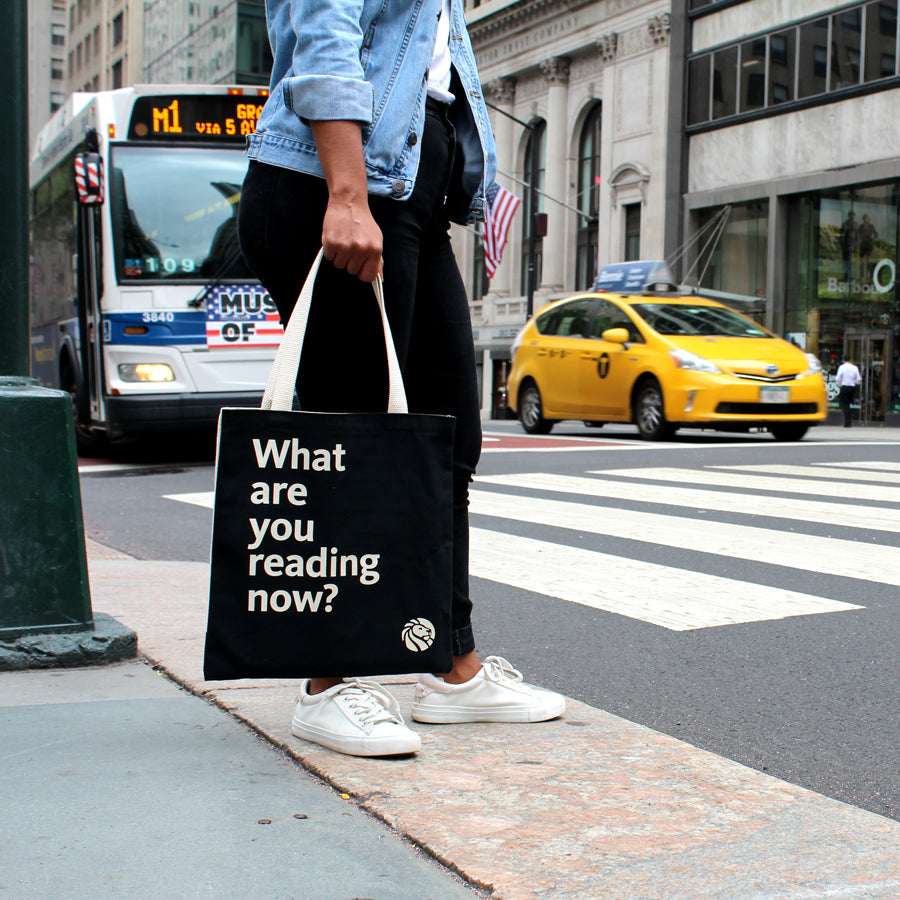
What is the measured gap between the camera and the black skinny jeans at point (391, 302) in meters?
2.38

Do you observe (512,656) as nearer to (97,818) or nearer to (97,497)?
(97,818)

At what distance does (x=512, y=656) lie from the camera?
330cm

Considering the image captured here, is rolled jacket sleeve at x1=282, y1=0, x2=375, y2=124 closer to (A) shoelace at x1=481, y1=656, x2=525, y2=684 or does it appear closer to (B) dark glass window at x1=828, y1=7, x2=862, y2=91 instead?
(A) shoelace at x1=481, y1=656, x2=525, y2=684

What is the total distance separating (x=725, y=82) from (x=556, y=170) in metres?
8.90

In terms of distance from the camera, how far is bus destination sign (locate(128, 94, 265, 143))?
408 inches

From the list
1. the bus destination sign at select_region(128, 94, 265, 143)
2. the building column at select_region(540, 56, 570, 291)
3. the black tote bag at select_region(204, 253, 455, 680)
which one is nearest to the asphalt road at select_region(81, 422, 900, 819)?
the black tote bag at select_region(204, 253, 455, 680)

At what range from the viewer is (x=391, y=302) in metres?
2.38

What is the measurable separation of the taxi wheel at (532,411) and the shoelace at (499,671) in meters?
13.2

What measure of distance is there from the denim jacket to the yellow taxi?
10978mm

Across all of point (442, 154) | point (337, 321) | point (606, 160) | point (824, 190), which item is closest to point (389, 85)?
point (442, 154)

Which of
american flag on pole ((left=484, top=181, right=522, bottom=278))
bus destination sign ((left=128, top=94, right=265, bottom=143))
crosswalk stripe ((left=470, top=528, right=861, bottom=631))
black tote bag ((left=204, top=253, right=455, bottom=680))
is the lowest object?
crosswalk stripe ((left=470, top=528, right=861, bottom=631))

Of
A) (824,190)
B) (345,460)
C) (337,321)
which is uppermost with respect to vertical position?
(824,190)

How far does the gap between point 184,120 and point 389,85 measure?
8.61 meters

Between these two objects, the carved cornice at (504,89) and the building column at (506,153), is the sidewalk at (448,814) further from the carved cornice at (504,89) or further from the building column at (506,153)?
the carved cornice at (504,89)
